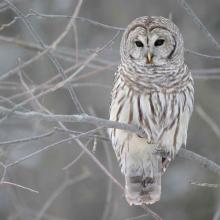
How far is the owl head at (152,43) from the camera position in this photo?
22.1 ft

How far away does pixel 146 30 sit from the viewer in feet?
22.1

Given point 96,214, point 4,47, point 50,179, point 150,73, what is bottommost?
point 96,214

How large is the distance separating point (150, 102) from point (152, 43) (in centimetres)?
53

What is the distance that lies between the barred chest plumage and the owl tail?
0.63ft

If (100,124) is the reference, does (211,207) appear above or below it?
below

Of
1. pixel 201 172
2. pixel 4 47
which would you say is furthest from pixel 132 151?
pixel 4 47

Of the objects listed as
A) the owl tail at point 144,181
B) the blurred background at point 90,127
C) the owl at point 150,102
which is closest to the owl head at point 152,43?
the owl at point 150,102

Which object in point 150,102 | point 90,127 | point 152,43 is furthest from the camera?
point 90,127

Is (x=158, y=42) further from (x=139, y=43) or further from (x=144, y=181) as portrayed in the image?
(x=144, y=181)

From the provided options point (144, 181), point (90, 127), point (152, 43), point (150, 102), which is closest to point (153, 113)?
point (150, 102)

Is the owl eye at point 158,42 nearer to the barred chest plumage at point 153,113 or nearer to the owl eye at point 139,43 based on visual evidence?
the owl eye at point 139,43

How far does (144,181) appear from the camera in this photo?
702 cm

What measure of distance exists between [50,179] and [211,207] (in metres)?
2.39

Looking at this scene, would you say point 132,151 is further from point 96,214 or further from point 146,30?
point 96,214
